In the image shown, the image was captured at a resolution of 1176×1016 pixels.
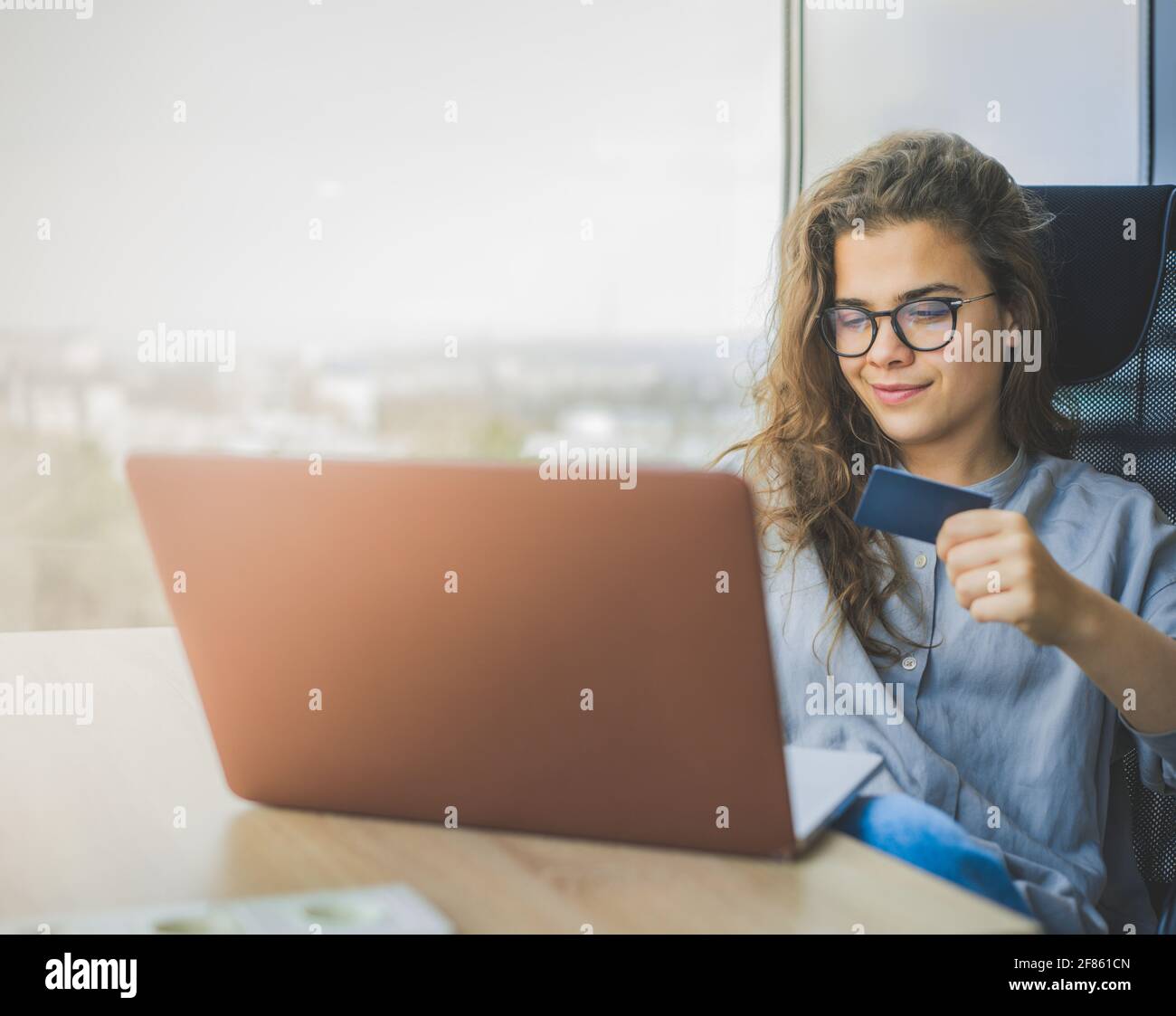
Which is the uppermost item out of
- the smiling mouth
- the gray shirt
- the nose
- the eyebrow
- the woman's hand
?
the eyebrow

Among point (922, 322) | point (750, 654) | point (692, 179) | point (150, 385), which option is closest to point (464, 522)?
Result: point (750, 654)

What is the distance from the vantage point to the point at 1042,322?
1239 millimetres

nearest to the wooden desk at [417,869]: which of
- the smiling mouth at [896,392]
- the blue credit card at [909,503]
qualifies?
the blue credit card at [909,503]

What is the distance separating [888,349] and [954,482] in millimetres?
211

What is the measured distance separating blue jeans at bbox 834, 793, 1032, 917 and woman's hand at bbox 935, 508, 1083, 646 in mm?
160

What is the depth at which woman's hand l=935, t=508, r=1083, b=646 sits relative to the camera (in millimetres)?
759

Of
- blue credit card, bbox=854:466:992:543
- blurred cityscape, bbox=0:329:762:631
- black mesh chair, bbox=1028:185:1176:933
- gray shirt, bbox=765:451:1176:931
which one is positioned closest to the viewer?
blue credit card, bbox=854:466:992:543

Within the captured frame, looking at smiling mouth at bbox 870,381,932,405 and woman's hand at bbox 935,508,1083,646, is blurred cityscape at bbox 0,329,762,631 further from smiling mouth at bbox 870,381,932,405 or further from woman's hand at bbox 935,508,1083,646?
woman's hand at bbox 935,508,1083,646

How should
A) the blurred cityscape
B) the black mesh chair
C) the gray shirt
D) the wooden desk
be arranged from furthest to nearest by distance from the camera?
1. the blurred cityscape
2. the black mesh chair
3. the gray shirt
4. the wooden desk

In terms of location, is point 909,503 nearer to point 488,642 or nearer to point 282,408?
point 488,642

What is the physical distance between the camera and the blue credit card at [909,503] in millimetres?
690

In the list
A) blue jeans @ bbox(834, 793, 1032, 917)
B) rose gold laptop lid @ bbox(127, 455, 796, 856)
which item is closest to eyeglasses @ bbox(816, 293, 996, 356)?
blue jeans @ bbox(834, 793, 1032, 917)

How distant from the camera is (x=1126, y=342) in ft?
4.07
